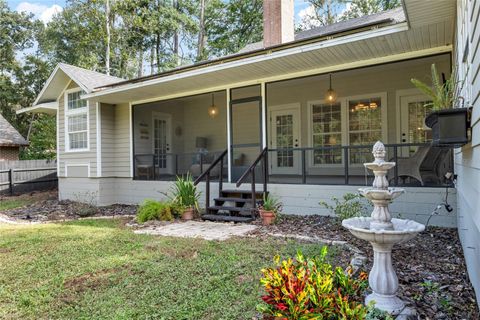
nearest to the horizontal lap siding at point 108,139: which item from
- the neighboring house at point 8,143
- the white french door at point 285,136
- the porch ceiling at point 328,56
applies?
the porch ceiling at point 328,56

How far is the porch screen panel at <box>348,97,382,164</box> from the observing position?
8695 millimetres

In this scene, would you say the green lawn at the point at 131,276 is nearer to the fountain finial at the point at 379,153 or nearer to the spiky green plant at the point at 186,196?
Answer: the fountain finial at the point at 379,153

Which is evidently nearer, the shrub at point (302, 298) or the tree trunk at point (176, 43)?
the shrub at point (302, 298)

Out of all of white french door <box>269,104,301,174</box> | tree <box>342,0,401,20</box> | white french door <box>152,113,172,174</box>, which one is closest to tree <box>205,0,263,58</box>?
tree <box>342,0,401,20</box>

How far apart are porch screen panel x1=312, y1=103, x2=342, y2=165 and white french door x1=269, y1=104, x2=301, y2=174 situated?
0.50 m

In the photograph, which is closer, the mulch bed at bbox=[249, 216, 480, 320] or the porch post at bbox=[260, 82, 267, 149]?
the mulch bed at bbox=[249, 216, 480, 320]

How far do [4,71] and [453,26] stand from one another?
86.6ft

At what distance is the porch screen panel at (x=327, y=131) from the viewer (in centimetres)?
930

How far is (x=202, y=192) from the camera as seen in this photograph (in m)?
8.01

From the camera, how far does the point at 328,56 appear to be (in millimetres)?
5852

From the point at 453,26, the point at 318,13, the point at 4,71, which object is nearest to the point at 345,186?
the point at 453,26

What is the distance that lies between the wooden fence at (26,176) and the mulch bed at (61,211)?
392 centimetres

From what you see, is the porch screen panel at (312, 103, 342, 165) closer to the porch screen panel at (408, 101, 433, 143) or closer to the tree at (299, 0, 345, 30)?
the porch screen panel at (408, 101, 433, 143)

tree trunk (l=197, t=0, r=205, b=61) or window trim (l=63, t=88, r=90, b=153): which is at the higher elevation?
A: tree trunk (l=197, t=0, r=205, b=61)
